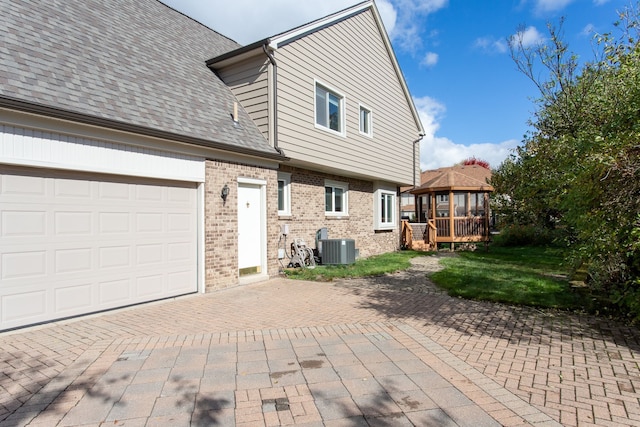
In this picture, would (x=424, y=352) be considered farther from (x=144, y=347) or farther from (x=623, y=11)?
(x=623, y=11)

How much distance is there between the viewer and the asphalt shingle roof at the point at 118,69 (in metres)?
5.88

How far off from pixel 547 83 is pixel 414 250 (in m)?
10.2

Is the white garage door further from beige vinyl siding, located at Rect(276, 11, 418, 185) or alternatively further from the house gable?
beige vinyl siding, located at Rect(276, 11, 418, 185)

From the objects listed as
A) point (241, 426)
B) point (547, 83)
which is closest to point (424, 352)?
point (241, 426)

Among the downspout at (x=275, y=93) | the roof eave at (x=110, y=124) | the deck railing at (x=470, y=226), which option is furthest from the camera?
the deck railing at (x=470, y=226)

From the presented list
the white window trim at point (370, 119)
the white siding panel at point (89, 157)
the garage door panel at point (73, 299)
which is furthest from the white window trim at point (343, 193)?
the garage door panel at point (73, 299)

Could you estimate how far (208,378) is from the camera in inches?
151

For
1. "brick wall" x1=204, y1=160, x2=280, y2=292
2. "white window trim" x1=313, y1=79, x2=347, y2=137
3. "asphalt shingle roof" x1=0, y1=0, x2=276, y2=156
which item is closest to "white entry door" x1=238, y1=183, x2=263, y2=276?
"brick wall" x1=204, y1=160, x2=280, y2=292

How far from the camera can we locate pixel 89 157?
6082 mm

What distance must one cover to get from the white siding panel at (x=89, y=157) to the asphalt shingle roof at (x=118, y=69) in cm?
49

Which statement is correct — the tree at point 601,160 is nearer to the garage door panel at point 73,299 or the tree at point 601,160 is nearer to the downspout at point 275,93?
the downspout at point 275,93

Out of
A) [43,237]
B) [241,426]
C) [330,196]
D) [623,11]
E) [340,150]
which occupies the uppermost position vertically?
[623,11]

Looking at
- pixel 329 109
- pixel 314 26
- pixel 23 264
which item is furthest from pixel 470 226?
pixel 23 264

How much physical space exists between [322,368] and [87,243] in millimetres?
4471
